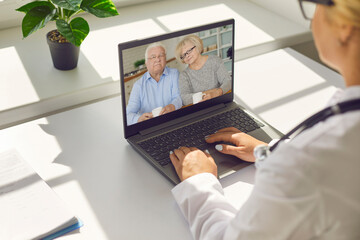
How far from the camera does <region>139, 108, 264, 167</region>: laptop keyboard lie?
129cm

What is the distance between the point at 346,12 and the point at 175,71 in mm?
709

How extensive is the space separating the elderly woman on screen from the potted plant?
1.28ft

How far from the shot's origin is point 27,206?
1.10m

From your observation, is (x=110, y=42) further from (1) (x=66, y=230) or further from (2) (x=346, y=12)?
(2) (x=346, y=12)

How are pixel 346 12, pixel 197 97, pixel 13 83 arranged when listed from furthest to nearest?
pixel 13 83, pixel 197 97, pixel 346 12

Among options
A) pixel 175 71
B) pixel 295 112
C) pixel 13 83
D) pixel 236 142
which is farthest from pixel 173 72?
pixel 13 83

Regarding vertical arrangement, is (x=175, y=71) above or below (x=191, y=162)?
above

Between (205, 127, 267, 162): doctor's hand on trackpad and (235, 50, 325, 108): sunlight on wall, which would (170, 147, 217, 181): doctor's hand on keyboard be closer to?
(205, 127, 267, 162): doctor's hand on trackpad

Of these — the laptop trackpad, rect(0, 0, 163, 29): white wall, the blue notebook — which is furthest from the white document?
rect(0, 0, 163, 29): white wall

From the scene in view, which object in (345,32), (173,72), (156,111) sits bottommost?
(156,111)

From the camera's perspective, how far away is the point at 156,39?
4.20 ft

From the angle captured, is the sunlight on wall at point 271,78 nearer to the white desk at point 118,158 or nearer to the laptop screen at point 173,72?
the white desk at point 118,158

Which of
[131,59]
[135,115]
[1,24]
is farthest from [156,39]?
[1,24]

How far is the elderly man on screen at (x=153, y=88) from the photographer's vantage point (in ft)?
4.22
